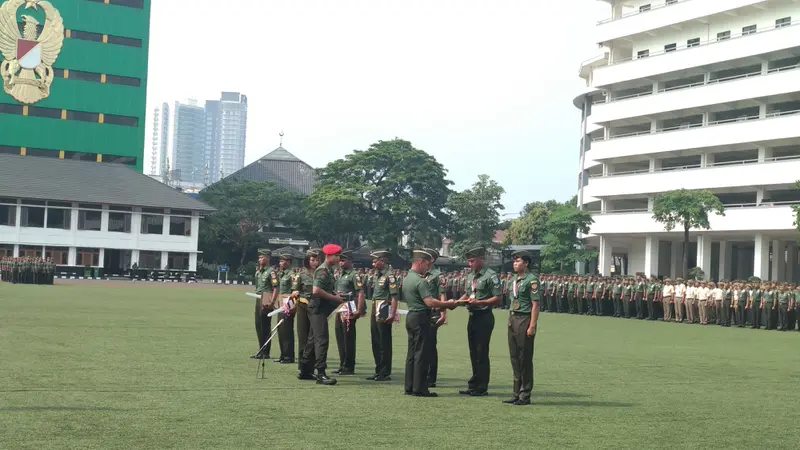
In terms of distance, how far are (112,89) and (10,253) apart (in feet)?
52.6

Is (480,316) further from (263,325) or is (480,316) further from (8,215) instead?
(8,215)

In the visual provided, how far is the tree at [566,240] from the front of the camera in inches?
2422

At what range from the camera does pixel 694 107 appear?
57906 millimetres

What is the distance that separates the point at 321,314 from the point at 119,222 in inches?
2402

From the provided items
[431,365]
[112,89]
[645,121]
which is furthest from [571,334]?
[112,89]

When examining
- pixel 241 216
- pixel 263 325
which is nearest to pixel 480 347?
pixel 263 325

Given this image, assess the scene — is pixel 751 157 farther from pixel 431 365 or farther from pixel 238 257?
pixel 431 365

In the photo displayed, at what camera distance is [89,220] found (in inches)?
2756

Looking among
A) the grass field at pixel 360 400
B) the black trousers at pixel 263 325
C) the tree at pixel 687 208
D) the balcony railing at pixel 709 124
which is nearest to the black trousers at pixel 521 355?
the grass field at pixel 360 400

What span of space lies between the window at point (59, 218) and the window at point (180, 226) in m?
7.05

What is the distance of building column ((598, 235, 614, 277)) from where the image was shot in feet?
217

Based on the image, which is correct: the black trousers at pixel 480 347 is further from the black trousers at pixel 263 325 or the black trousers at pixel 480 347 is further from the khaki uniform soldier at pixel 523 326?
the black trousers at pixel 263 325

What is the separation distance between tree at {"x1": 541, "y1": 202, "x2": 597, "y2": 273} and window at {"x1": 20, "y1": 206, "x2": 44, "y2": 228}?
112ft

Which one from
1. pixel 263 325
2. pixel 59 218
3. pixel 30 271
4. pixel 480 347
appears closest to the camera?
pixel 480 347
